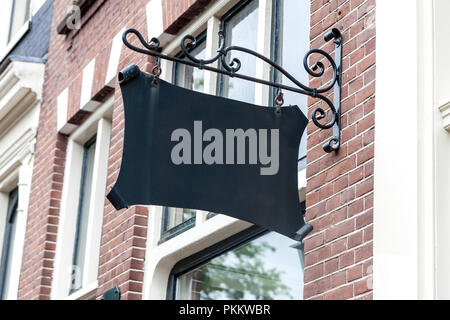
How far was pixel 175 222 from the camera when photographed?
269 inches

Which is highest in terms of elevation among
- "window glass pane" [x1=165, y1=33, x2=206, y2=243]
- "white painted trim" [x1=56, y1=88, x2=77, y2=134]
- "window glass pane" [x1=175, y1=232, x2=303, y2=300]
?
"white painted trim" [x1=56, y1=88, x2=77, y2=134]

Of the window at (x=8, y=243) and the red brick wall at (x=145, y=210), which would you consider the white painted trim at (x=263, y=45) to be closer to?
the red brick wall at (x=145, y=210)

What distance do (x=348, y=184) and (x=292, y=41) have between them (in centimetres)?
137

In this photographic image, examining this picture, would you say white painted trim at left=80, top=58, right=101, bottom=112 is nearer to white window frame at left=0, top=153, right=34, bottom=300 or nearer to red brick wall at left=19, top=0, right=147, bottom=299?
red brick wall at left=19, top=0, right=147, bottom=299

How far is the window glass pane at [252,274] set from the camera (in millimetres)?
5738

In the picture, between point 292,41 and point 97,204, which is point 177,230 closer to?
point 97,204

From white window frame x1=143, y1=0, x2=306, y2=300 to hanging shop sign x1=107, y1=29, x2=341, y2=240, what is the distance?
3.85 feet

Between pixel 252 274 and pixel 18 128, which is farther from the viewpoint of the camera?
pixel 18 128

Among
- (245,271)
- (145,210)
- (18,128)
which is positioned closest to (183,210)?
(145,210)

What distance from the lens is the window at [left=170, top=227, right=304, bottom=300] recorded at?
5.76 meters

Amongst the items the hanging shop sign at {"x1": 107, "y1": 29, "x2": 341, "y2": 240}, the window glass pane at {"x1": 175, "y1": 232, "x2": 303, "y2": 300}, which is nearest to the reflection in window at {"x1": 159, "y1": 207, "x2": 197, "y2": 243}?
the window glass pane at {"x1": 175, "y1": 232, "x2": 303, "y2": 300}

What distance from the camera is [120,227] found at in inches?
283
